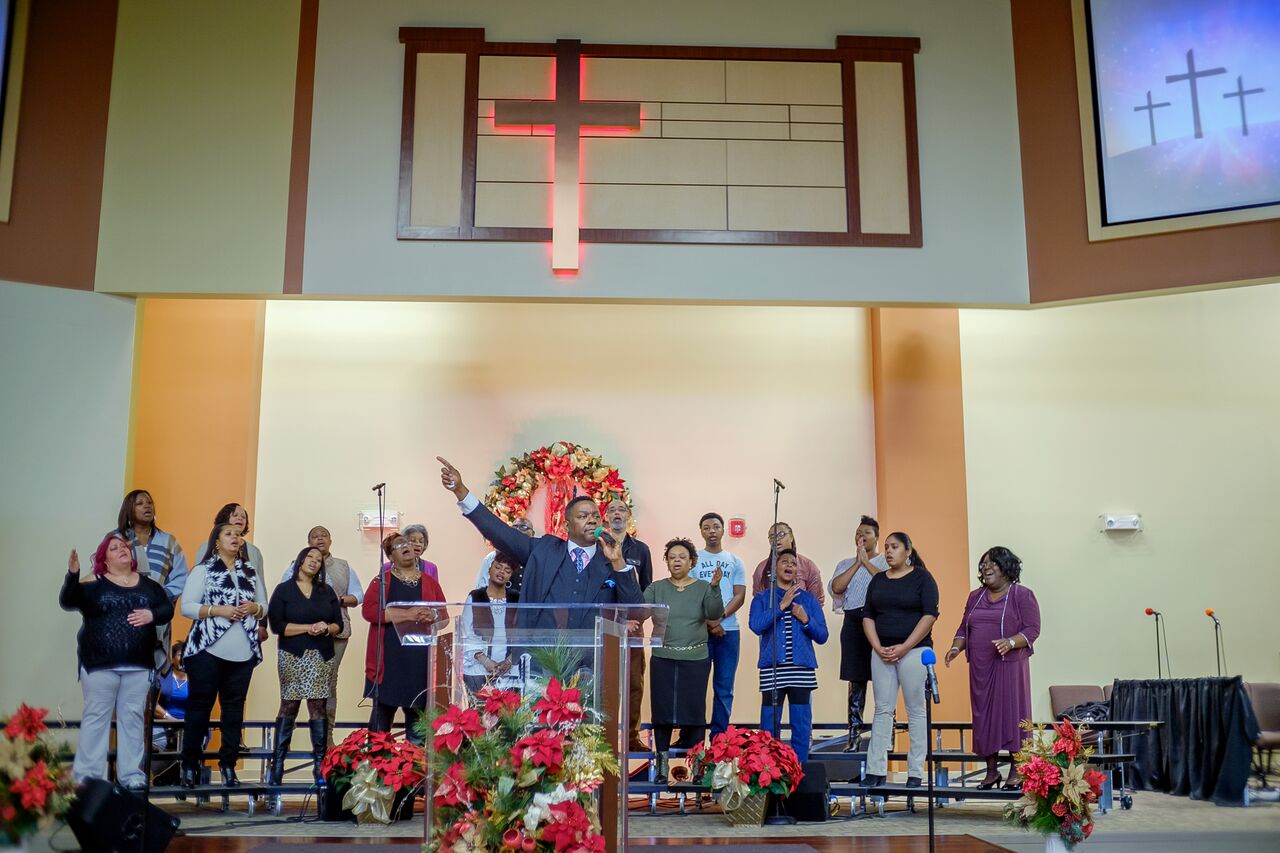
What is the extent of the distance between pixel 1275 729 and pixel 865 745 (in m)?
3.01

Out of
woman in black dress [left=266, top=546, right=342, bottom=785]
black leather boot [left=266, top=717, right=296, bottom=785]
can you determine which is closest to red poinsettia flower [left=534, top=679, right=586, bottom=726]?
woman in black dress [left=266, top=546, right=342, bottom=785]

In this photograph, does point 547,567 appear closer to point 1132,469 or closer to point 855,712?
point 855,712

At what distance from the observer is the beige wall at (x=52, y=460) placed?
683 centimetres

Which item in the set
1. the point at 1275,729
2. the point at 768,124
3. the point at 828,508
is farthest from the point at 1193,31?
the point at 1275,729

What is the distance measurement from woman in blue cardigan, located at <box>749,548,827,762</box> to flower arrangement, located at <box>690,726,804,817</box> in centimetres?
48

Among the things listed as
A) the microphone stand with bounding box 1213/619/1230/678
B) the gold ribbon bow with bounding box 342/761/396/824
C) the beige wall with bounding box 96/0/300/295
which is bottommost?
the gold ribbon bow with bounding box 342/761/396/824

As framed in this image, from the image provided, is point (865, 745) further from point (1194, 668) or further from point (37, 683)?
point (37, 683)

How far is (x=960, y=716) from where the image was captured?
8359 millimetres

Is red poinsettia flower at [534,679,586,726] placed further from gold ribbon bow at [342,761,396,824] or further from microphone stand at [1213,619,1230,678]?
microphone stand at [1213,619,1230,678]

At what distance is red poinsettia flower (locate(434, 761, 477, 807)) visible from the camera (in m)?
3.47

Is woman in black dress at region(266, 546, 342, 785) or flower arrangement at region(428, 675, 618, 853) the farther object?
woman in black dress at region(266, 546, 342, 785)

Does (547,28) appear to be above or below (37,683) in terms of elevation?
above

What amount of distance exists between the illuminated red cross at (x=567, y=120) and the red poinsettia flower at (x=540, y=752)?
4.48 m

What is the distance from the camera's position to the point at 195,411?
8.53 m
